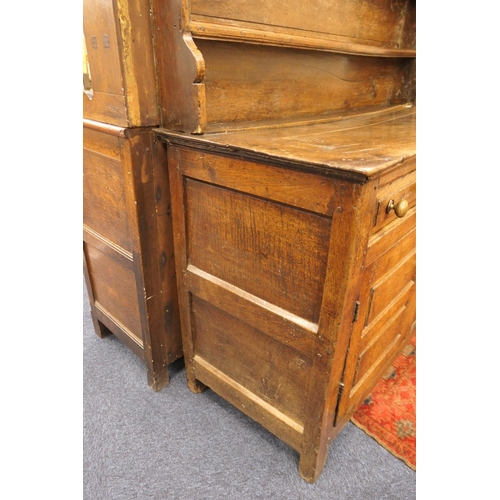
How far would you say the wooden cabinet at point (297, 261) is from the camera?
2.66 feet

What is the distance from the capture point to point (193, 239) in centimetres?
117

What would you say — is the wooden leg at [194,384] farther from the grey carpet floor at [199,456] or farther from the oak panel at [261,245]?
the oak panel at [261,245]

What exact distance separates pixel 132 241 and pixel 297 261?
0.61 metres

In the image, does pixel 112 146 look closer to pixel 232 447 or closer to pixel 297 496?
pixel 232 447

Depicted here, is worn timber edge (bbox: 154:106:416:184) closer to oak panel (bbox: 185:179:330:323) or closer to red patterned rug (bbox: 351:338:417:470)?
oak panel (bbox: 185:179:330:323)

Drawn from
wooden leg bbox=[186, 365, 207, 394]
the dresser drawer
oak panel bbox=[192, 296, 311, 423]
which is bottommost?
wooden leg bbox=[186, 365, 207, 394]

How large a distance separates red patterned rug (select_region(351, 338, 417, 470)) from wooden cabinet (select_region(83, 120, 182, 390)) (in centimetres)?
79

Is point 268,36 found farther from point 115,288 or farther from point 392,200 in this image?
point 115,288

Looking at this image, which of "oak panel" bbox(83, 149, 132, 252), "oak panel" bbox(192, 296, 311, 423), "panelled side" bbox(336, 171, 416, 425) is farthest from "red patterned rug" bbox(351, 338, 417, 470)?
"oak panel" bbox(83, 149, 132, 252)

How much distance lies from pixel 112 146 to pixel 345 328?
2.83 feet

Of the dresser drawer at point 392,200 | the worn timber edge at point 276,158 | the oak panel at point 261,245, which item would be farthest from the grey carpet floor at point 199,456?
the worn timber edge at point 276,158

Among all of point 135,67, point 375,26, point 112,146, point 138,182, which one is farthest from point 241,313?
point 375,26

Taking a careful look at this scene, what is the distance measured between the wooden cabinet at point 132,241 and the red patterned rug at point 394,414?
0.79 m

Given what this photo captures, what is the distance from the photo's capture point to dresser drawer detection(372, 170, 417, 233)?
2.70ft
